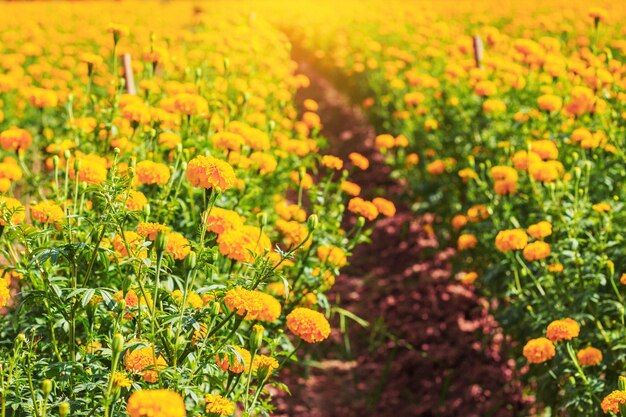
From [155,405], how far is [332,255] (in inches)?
73.2

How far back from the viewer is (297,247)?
2039 mm

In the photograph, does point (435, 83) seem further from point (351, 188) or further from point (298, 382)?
point (298, 382)

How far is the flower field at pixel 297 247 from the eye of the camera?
2.12 metres

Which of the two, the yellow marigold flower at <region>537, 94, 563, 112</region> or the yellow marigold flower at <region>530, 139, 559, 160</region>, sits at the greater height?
the yellow marigold flower at <region>537, 94, 563, 112</region>

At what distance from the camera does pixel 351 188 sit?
3.62 metres

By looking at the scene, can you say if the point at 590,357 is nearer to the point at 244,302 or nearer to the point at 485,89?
the point at 244,302

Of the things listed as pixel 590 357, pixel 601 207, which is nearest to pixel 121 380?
pixel 590 357

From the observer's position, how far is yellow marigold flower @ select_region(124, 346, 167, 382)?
Result: 1.95 metres

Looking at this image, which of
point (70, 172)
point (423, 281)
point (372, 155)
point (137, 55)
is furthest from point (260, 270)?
point (137, 55)

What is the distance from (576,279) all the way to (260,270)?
5.78ft

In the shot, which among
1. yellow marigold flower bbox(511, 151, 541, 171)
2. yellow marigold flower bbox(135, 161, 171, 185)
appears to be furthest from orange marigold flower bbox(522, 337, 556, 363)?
yellow marigold flower bbox(135, 161, 171, 185)

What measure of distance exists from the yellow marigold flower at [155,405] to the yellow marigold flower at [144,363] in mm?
406

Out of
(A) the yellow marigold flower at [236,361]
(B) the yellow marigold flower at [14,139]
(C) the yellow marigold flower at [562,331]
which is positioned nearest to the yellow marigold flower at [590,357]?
(C) the yellow marigold flower at [562,331]

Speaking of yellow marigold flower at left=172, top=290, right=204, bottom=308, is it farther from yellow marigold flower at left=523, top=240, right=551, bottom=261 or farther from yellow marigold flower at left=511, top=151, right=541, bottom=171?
yellow marigold flower at left=511, top=151, right=541, bottom=171
